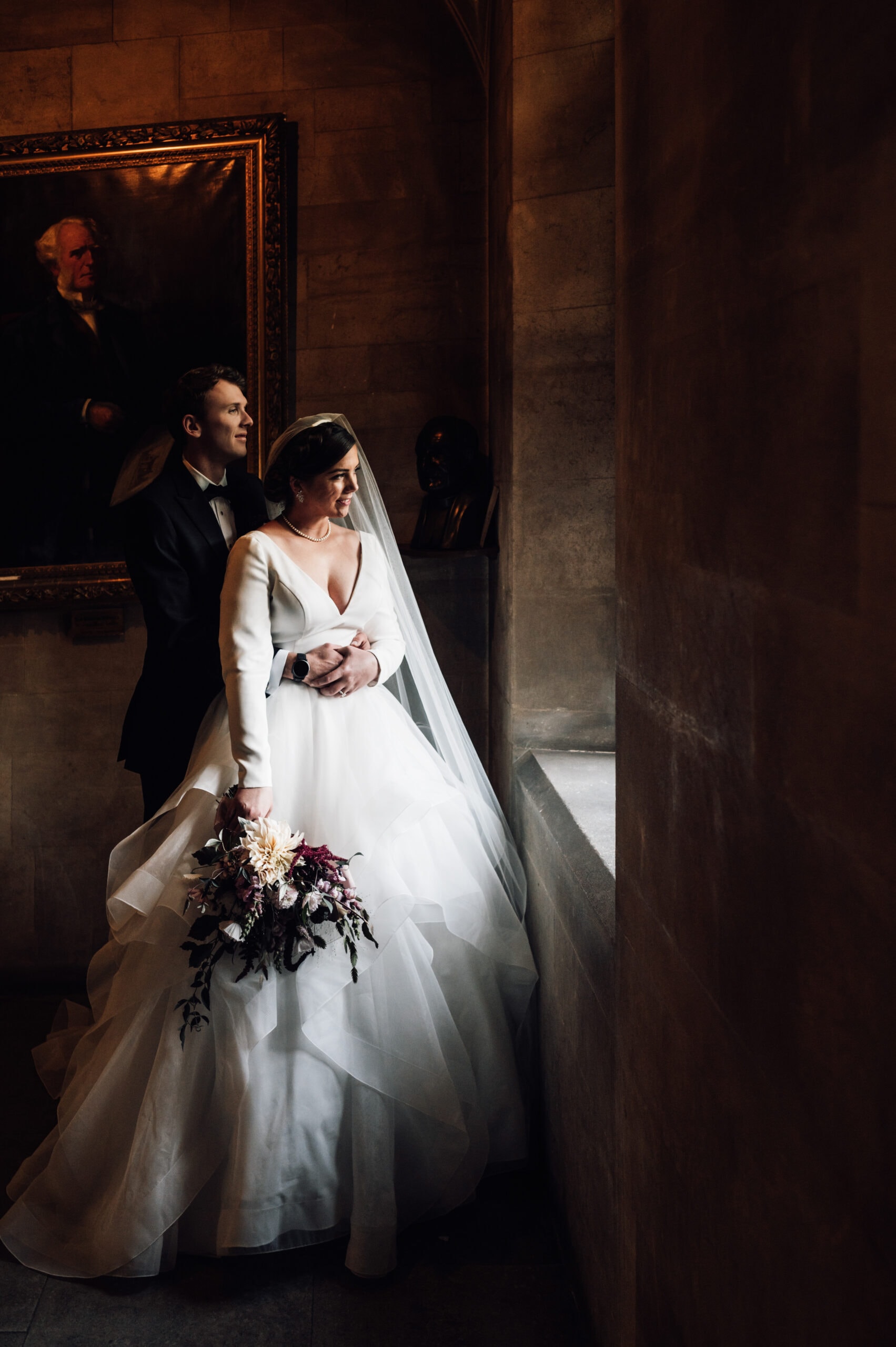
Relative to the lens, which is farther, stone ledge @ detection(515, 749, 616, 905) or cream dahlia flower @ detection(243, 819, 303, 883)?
cream dahlia flower @ detection(243, 819, 303, 883)

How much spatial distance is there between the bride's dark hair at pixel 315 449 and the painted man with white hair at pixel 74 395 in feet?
5.19

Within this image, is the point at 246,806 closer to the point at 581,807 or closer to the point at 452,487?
the point at 581,807

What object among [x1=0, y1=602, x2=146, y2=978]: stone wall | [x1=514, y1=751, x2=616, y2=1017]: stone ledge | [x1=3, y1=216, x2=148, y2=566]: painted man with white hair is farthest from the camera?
[x1=0, y1=602, x2=146, y2=978]: stone wall

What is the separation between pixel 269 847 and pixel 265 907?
0.13 m

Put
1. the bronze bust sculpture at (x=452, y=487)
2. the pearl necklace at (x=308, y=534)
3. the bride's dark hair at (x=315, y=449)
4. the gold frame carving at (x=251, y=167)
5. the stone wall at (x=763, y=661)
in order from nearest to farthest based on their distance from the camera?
the stone wall at (x=763, y=661), the bride's dark hair at (x=315, y=449), the pearl necklace at (x=308, y=534), the bronze bust sculpture at (x=452, y=487), the gold frame carving at (x=251, y=167)

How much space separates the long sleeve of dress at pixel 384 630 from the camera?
259cm

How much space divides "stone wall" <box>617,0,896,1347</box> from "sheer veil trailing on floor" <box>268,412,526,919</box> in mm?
1417

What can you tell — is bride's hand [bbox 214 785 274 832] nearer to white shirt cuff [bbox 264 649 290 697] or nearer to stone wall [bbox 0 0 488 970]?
white shirt cuff [bbox 264 649 290 697]

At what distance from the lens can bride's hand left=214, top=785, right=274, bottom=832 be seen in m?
2.27

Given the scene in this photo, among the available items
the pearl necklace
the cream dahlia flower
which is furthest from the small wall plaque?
the cream dahlia flower

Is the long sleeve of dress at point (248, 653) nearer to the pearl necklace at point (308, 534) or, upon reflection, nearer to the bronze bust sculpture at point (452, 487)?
the pearl necklace at point (308, 534)

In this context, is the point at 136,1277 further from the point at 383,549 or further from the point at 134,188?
the point at 134,188

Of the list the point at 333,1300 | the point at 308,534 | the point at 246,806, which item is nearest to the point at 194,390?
the point at 308,534

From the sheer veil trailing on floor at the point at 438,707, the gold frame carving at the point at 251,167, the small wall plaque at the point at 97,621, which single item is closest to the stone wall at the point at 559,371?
the sheer veil trailing on floor at the point at 438,707
